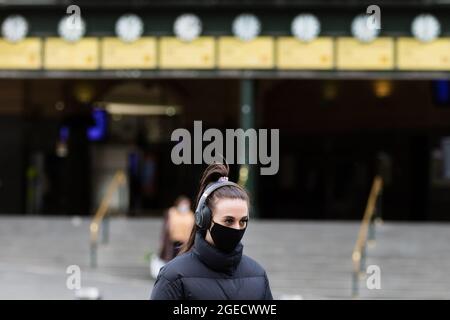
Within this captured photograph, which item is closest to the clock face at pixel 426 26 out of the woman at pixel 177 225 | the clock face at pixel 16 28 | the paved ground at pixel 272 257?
the paved ground at pixel 272 257

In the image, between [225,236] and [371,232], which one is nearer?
[225,236]

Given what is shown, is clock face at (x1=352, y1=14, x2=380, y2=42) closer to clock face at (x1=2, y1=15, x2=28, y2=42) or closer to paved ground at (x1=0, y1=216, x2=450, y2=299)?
paved ground at (x1=0, y1=216, x2=450, y2=299)

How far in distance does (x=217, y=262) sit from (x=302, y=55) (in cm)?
2456

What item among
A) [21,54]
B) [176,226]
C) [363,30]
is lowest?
[176,226]

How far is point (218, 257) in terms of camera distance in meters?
4.10

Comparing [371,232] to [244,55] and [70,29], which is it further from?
[70,29]

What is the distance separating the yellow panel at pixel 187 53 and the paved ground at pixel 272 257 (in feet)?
17.2

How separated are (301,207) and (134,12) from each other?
9.99m

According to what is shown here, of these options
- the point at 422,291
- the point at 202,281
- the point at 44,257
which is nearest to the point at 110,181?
the point at 44,257

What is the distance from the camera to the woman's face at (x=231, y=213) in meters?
4.12

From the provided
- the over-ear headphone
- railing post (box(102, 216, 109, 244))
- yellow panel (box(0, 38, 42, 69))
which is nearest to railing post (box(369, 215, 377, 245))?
railing post (box(102, 216, 109, 244))

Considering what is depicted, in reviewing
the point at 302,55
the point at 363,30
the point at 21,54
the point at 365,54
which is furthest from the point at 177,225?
the point at 21,54

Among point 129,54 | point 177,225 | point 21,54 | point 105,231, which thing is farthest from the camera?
point 21,54

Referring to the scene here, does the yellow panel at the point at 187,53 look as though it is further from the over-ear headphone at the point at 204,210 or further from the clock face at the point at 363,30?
the over-ear headphone at the point at 204,210
